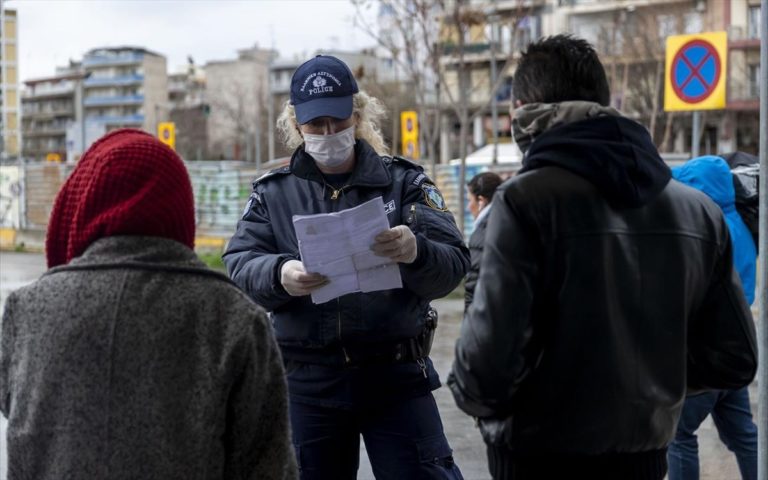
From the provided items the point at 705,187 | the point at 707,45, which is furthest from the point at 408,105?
the point at 705,187

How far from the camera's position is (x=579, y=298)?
2.50 m

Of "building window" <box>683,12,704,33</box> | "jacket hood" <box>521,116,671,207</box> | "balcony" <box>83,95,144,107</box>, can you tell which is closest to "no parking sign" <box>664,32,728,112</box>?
"jacket hood" <box>521,116,671,207</box>

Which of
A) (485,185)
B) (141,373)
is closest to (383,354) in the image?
(141,373)

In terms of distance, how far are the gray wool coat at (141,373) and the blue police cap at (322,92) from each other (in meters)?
1.47

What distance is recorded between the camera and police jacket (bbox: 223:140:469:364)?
3.48 meters

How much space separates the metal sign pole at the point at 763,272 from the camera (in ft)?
14.9

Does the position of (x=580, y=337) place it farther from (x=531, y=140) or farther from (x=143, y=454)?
(x=143, y=454)

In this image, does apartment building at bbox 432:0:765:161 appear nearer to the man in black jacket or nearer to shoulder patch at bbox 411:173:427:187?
shoulder patch at bbox 411:173:427:187

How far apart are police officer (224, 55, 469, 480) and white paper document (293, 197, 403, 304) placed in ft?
0.19

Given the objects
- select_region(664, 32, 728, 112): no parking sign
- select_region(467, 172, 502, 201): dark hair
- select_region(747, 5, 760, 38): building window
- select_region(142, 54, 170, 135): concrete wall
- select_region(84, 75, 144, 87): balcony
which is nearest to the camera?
select_region(467, 172, 502, 201): dark hair

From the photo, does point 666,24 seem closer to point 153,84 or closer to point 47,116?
point 153,84

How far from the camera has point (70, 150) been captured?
82000mm

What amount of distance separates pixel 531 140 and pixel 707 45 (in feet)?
26.4

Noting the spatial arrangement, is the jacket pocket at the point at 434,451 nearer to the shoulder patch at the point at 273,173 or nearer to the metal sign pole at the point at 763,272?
the shoulder patch at the point at 273,173
